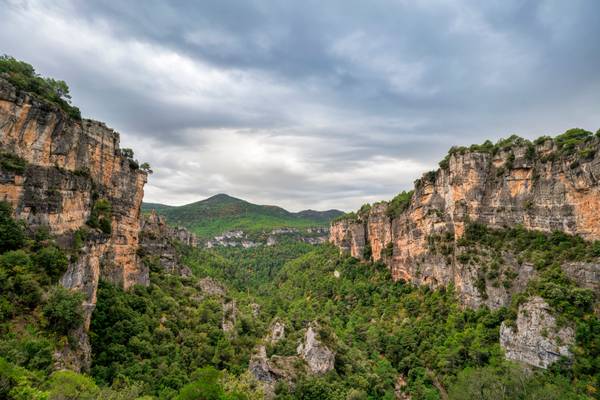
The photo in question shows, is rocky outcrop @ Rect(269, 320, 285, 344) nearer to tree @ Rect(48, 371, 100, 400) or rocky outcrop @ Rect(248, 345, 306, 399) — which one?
rocky outcrop @ Rect(248, 345, 306, 399)

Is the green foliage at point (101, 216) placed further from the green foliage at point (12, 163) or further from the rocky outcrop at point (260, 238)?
the rocky outcrop at point (260, 238)

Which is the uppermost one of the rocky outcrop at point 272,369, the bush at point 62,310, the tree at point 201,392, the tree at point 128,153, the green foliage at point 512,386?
the tree at point 128,153

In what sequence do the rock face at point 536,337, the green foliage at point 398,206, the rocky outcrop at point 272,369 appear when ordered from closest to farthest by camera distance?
the rock face at point 536,337 < the rocky outcrop at point 272,369 < the green foliage at point 398,206

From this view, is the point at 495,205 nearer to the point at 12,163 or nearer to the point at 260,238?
the point at 12,163

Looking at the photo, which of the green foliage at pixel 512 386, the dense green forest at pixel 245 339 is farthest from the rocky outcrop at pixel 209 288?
the green foliage at pixel 512 386

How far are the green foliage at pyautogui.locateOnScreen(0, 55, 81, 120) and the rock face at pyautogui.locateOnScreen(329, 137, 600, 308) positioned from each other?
5506cm

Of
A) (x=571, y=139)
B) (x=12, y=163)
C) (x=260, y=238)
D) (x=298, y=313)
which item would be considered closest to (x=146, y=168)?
(x=12, y=163)

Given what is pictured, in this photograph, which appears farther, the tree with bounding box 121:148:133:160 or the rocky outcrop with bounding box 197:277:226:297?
the rocky outcrop with bounding box 197:277:226:297

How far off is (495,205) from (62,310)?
5525 cm

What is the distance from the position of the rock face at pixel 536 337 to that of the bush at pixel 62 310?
43.1 meters

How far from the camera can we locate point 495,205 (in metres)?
47.9

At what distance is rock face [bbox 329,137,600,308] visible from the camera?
123 feet

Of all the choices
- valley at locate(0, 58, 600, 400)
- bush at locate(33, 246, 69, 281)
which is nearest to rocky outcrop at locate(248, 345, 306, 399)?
valley at locate(0, 58, 600, 400)

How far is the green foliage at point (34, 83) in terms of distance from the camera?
25562 millimetres
